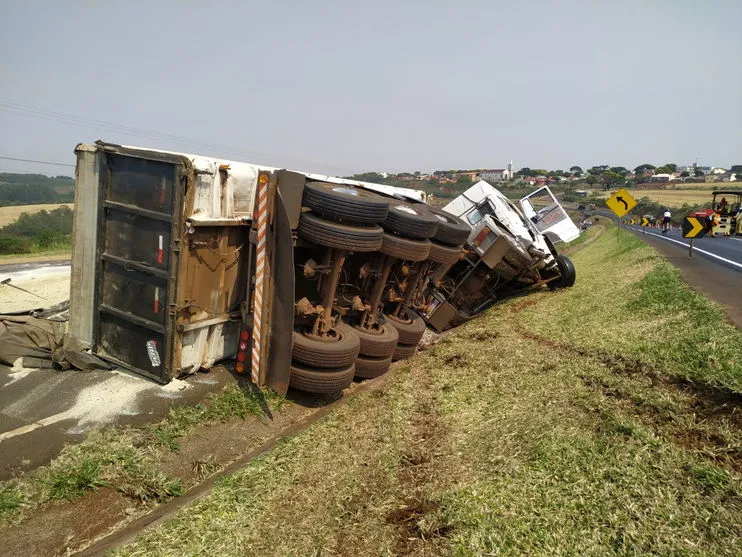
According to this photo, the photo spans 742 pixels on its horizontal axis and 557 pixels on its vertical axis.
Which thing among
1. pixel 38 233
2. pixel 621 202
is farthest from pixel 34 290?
pixel 38 233

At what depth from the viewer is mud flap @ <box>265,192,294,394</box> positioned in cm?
488

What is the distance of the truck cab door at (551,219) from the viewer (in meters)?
12.1

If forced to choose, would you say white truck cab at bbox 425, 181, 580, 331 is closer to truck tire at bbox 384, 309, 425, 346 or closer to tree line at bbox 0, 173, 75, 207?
truck tire at bbox 384, 309, 425, 346

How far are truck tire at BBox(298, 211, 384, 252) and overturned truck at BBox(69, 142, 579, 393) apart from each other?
0.01 meters

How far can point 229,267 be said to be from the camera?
→ 223 inches

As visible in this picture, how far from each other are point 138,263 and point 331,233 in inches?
79.0

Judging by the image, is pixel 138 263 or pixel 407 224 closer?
pixel 138 263

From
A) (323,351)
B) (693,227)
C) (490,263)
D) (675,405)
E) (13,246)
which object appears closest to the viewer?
(675,405)

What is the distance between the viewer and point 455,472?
12.3 ft

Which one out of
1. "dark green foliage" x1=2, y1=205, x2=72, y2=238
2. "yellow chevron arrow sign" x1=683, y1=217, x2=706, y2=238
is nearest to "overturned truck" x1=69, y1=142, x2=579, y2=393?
"yellow chevron arrow sign" x1=683, y1=217, x2=706, y2=238

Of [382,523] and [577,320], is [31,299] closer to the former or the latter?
[382,523]

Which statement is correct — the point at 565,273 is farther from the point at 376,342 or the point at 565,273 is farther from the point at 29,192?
the point at 29,192

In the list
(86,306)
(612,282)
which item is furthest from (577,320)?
(86,306)

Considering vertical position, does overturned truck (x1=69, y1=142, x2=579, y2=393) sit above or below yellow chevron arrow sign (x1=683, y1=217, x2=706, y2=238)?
below
